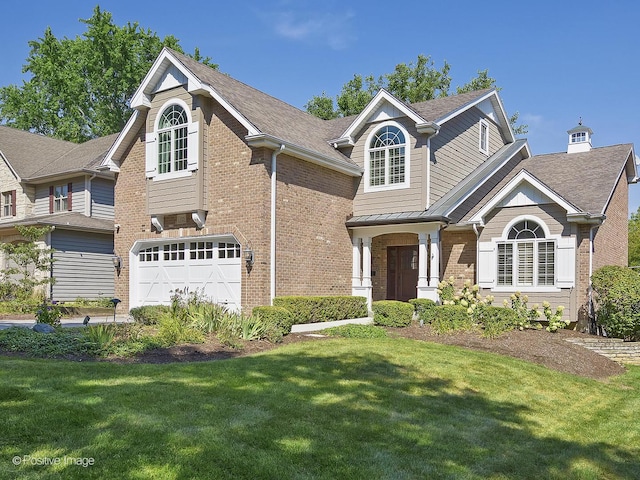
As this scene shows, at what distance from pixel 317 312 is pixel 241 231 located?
3.00 m

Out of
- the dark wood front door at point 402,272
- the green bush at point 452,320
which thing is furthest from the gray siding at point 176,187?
Answer: the dark wood front door at point 402,272

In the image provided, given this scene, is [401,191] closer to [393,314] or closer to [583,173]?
[393,314]

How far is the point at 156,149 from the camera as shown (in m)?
16.8

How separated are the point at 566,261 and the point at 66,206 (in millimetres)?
20482

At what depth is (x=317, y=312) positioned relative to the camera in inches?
580

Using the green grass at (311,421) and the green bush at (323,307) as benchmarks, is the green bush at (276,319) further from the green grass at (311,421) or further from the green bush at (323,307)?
the green grass at (311,421)

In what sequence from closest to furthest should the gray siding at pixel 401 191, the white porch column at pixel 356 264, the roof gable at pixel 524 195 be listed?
1. the roof gable at pixel 524 195
2. the gray siding at pixel 401 191
3. the white porch column at pixel 356 264

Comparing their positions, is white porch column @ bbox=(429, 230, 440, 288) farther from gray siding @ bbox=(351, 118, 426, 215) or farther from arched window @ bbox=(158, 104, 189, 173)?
arched window @ bbox=(158, 104, 189, 173)

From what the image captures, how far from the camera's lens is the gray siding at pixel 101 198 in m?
23.8

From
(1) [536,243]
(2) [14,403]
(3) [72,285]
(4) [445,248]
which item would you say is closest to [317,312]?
(4) [445,248]

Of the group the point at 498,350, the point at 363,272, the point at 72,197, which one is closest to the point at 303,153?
the point at 363,272

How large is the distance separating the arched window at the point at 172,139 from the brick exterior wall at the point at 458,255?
8.36m

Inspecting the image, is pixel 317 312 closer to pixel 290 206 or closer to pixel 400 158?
pixel 290 206

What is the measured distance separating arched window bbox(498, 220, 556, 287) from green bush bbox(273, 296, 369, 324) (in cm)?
427
